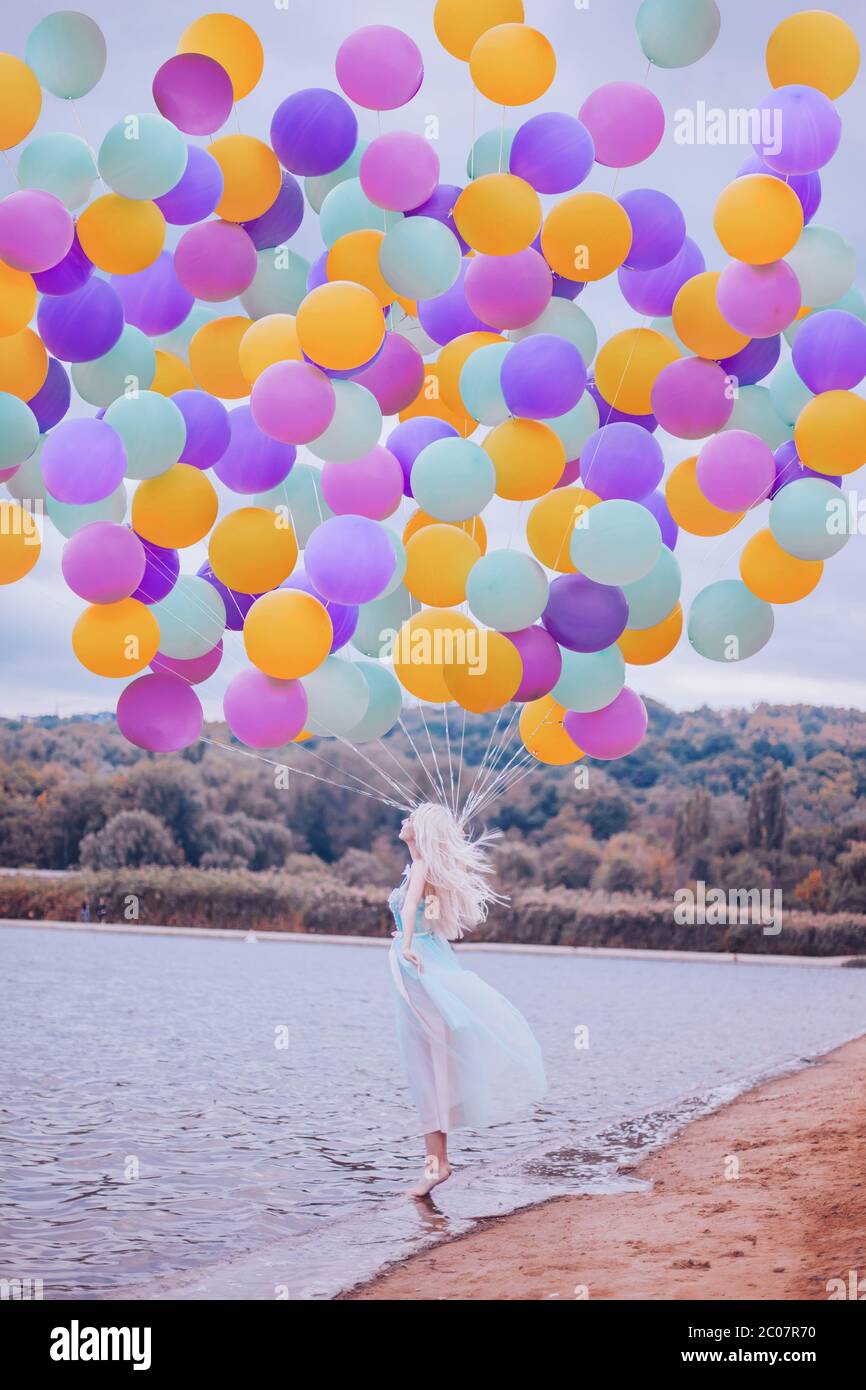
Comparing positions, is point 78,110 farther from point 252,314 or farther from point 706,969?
point 706,969

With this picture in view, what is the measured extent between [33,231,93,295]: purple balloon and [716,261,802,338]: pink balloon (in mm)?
2934

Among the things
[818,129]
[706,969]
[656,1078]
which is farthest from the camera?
[706,969]

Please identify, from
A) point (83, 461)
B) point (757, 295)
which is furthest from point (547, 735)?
point (83, 461)

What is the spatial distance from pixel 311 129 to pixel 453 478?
183cm

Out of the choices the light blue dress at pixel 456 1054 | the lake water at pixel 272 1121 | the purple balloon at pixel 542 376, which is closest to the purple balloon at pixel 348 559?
the purple balloon at pixel 542 376

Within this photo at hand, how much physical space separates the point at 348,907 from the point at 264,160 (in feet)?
111

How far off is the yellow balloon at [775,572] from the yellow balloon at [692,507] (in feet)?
0.79

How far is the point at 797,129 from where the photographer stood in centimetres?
552

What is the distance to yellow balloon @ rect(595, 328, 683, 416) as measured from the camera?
243 inches

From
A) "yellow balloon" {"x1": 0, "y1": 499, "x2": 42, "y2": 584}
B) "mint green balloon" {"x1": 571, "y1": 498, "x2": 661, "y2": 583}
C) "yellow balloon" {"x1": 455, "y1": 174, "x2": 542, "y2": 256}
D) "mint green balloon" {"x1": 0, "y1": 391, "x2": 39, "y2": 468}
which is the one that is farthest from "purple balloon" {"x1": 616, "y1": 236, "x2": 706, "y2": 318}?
"yellow balloon" {"x1": 0, "y1": 499, "x2": 42, "y2": 584}

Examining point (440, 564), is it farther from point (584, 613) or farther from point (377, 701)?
point (377, 701)

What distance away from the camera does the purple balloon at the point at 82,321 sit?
5.71 meters

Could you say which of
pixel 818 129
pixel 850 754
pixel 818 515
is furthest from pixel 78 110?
pixel 850 754
